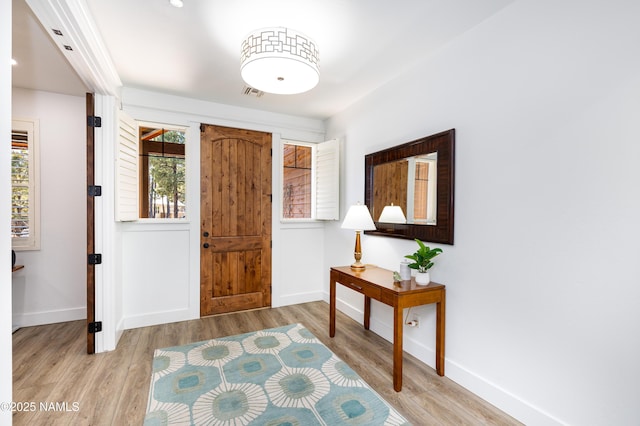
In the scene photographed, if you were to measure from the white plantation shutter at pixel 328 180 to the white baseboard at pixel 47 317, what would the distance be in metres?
3.10

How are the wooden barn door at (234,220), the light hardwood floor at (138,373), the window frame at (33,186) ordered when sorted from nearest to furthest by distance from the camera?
the light hardwood floor at (138,373)
the window frame at (33,186)
the wooden barn door at (234,220)

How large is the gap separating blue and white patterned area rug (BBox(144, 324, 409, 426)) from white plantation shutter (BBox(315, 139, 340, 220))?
173cm

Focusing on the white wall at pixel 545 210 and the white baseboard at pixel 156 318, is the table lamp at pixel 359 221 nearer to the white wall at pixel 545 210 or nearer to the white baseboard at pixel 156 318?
the white wall at pixel 545 210

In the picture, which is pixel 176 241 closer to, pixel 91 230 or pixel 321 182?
pixel 91 230

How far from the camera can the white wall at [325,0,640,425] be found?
1.52 meters

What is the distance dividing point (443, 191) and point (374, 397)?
64.4 inches

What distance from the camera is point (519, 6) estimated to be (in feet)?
6.34

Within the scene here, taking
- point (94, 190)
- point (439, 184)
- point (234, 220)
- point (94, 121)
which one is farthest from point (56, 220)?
point (439, 184)

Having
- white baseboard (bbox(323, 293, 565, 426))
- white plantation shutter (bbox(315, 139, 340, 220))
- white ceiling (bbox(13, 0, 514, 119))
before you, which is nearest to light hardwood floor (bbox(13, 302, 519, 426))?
white baseboard (bbox(323, 293, 565, 426))

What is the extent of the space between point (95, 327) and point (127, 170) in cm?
150

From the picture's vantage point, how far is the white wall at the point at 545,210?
59.9 inches

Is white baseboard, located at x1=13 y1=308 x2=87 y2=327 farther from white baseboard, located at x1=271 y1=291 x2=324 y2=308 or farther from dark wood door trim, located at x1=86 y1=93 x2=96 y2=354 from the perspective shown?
white baseboard, located at x1=271 y1=291 x2=324 y2=308

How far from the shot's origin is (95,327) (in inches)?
108
